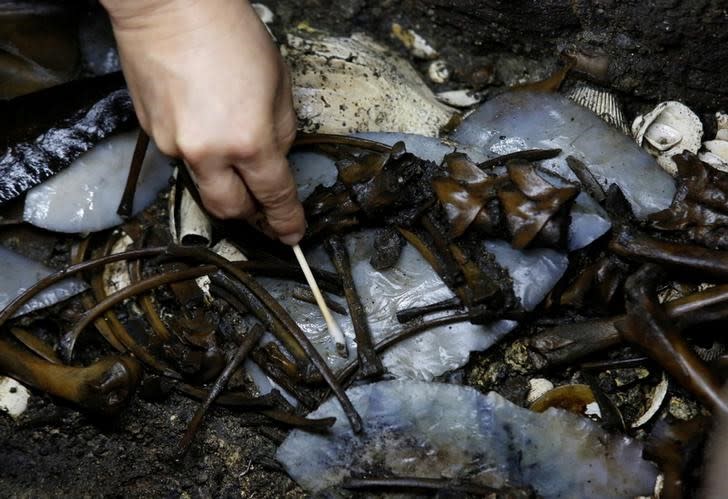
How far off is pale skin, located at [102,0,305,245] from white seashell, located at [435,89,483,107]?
1.14 meters

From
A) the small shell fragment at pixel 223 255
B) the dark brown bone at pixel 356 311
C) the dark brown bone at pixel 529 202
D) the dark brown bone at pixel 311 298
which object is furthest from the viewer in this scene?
the small shell fragment at pixel 223 255

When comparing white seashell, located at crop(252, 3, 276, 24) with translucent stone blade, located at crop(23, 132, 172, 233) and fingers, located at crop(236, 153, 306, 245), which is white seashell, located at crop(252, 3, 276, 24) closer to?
translucent stone blade, located at crop(23, 132, 172, 233)

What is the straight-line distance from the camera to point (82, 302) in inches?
95.7

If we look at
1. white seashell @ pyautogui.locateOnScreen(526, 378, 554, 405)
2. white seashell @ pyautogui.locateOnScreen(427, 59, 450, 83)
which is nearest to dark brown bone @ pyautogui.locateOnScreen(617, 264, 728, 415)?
white seashell @ pyautogui.locateOnScreen(526, 378, 554, 405)

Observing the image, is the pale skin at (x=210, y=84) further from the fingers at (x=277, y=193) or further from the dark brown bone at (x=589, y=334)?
the dark brown bone at (x=589, y=334)

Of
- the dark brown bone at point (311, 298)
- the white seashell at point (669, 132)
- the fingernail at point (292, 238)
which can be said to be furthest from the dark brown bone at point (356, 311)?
the white seashell at point (669, 132)

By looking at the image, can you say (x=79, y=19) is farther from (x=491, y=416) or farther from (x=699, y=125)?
(x=699, y=125)

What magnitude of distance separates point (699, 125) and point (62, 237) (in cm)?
219

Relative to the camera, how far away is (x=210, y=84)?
160 centimetres

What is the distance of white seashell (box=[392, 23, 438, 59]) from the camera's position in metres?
2.86

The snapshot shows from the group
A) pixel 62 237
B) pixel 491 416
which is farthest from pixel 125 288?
pixel 491 416

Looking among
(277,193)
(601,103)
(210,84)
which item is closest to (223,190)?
(277,193)

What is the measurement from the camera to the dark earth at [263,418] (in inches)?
85.4

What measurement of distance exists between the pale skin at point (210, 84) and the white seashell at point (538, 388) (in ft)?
3.28
